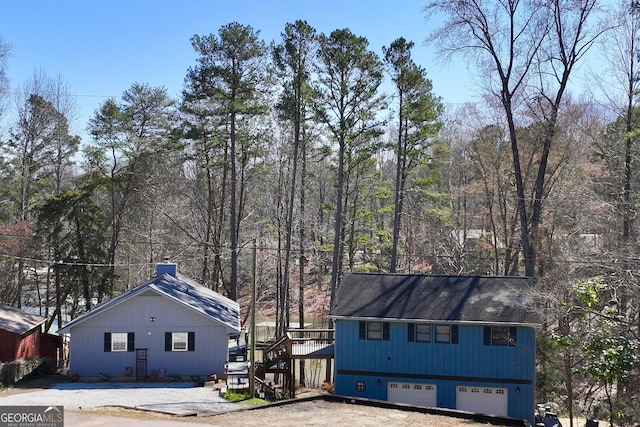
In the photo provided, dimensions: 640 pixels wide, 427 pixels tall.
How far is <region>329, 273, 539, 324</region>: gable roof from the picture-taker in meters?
22.1

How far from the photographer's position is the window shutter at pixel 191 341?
25.1 metres

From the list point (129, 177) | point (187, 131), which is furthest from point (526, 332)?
point (129, 177)

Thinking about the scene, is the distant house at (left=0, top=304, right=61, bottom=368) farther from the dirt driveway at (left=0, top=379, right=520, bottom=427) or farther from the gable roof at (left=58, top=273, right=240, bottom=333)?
the dirt driveway at (left=0, top=379, right=520, bottom=427)

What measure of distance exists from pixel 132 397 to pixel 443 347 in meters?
10.7

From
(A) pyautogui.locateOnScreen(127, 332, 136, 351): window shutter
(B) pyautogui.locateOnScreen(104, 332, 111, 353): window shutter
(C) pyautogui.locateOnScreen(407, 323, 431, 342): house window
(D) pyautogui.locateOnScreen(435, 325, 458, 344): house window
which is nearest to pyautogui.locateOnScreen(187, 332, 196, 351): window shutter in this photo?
(A) pyautogui.locateOnScreen(127, 332, 136, 351): window shutter

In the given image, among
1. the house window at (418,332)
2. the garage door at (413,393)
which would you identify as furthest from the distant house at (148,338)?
the house window at (418,332)

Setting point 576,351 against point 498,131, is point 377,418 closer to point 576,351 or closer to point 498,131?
point 576,351

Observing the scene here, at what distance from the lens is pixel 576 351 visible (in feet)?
68.9

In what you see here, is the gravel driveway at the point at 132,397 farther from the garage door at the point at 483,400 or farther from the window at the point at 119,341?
the garage door at the point at 483,400

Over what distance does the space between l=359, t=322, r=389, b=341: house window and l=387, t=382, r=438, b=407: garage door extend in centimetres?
166

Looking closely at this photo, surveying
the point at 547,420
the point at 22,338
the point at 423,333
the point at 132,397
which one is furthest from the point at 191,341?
the point at 547,420

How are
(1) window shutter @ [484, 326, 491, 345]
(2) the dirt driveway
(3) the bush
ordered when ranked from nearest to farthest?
(2) the dirt driveway → (1) window shutter @ [484, 326, 491, 345] → (3) the bush

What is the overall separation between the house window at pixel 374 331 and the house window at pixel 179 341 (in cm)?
701

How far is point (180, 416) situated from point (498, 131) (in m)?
23.6
